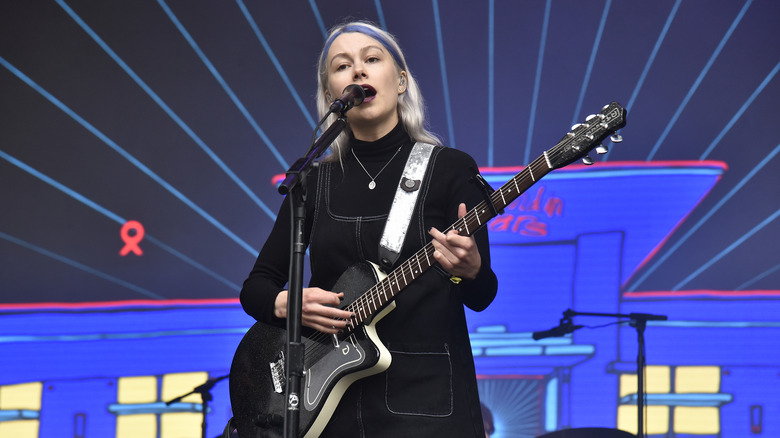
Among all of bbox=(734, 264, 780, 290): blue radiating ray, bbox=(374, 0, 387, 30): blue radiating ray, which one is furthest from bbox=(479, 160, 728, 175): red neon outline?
bbox=(374, 0, 387, 30): blue radiating ray

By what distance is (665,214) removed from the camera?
362cm

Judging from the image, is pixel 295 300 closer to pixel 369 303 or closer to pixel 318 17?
pixel 369 303

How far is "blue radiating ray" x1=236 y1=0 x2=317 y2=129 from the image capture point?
396 centimetres

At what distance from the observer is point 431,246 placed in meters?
1.89

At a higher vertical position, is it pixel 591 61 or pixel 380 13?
pixel 380 13

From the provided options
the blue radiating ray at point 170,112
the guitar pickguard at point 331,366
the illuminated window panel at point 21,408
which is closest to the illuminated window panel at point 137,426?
the illuminated window panel at point 21,408

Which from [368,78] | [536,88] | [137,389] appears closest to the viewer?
[368,78]

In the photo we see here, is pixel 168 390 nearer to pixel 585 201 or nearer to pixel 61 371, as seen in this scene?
pixel 61 371

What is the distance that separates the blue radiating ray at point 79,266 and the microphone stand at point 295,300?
99.5 inches

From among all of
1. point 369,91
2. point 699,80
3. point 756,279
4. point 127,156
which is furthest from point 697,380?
point 127,156

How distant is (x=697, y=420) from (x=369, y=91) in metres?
2.50

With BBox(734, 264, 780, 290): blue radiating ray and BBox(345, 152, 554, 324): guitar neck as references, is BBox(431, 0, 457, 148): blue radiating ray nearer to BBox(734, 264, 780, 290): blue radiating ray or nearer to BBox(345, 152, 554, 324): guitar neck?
BBox(734, 264, 780, 290): blue radiating ray

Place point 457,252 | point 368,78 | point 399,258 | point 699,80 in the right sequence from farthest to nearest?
1. point 699,80
2. point 368,78
3. point 399,258
4. point 457,252

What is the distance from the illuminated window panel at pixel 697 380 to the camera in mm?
3521
